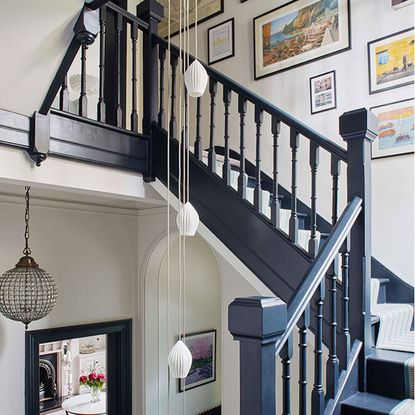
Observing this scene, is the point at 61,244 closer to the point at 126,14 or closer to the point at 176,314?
the point at 176,314

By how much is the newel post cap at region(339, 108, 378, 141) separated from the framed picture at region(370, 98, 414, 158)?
103cm

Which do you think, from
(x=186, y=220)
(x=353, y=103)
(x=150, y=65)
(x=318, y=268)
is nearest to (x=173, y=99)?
(x=150, y=65)

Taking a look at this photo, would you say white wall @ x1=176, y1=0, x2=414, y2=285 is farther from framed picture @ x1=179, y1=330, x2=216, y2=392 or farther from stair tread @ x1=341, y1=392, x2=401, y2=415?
framed picture @ x1=179, y1=330, x2=216, y2=392

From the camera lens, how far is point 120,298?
4.48 meters

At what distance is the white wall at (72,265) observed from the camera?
3.66 metres

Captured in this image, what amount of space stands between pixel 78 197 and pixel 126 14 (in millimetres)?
1697

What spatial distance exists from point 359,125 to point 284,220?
1.03 meters

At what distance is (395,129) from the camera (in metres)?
3.08

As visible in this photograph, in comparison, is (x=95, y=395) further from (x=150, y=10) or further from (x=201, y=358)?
(x=150, y=10)

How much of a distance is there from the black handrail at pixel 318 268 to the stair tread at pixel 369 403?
0.58m

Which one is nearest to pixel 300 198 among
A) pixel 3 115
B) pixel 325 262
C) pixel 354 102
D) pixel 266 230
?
pixel 354 102

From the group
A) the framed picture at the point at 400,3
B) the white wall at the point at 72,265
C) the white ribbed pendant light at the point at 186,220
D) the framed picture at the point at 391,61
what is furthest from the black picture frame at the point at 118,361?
the framed picture at the point at 400,3

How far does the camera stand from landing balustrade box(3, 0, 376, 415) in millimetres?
1316

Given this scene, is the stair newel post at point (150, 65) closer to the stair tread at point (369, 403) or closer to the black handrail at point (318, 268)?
the black handrail at point (318, 268)
